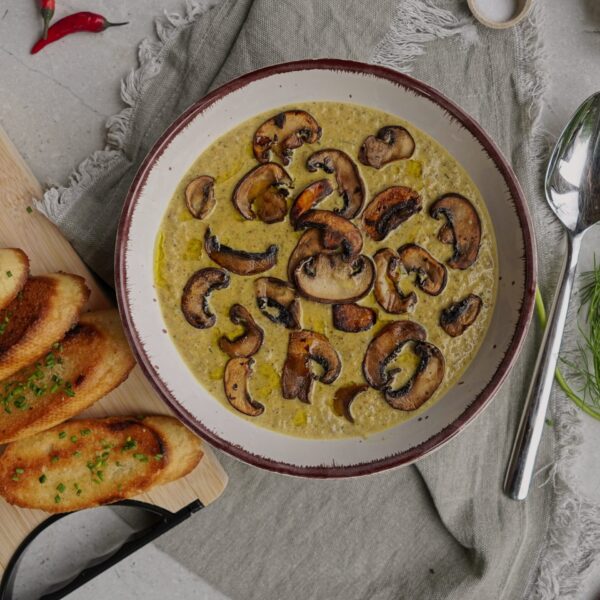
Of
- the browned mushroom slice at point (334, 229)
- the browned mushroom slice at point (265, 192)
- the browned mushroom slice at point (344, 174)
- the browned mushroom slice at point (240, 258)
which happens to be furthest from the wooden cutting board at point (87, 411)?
the browned mushroom slice at point (344, 174)

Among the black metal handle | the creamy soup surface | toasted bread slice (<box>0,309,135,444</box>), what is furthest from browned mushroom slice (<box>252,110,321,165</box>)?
the black metal handle

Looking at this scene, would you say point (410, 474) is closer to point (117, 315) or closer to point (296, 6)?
point (117, 315)

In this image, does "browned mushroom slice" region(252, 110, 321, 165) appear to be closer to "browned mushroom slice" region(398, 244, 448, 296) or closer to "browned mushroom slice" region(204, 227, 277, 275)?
"browned mushroom slice" region(204, 227, 277, 275)

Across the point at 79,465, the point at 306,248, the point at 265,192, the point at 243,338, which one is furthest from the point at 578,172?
the point at 79,465

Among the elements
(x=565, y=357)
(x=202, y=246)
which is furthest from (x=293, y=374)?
(x=565, y=357)

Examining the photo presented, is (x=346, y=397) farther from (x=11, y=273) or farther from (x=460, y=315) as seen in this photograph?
(x=11, y=273)

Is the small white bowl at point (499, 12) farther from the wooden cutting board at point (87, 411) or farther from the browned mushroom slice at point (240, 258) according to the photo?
the wooden cutting board at point (87, 411)

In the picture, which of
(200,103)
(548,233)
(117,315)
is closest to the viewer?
(200,103)
